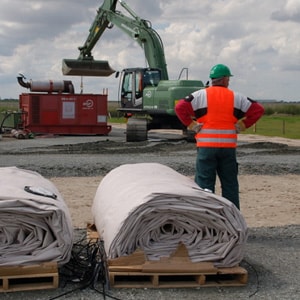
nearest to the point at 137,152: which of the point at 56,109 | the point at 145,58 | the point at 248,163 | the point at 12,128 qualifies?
the point at 248,163

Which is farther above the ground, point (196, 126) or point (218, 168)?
point (196, 126)

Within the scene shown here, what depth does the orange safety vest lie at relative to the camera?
23.2ft

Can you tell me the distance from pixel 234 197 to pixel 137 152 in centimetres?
1085

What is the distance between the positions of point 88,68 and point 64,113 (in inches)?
90.5

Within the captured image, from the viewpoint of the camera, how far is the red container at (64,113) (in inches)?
1050

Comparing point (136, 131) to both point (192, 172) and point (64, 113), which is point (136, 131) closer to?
point (64, 113)

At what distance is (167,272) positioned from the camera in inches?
216

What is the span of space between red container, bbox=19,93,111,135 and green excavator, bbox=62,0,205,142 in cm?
122

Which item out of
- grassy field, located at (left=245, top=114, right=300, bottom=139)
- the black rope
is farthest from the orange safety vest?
grassy field, located at (left=245, top=114, right=300, bottom=139)

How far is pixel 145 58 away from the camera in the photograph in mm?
24875

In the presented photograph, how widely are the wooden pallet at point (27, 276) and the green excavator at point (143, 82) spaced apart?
16311 mm

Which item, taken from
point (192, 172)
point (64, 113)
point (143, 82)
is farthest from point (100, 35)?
point (192, 172)

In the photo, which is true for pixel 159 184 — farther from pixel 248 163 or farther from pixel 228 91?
pixel 248 163

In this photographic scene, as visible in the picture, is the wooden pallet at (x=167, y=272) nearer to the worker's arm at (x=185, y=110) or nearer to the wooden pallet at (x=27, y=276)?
the wooden pallet at (x=27, y=276)
